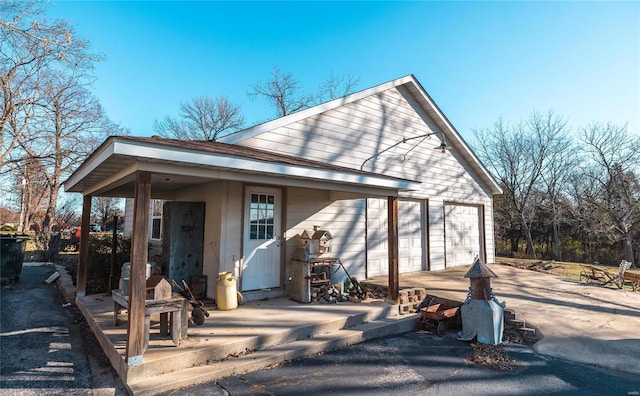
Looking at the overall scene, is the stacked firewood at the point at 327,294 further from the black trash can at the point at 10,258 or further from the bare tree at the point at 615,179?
the bare tree at the point at 615,179

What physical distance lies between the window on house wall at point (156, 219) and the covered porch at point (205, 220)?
232cm

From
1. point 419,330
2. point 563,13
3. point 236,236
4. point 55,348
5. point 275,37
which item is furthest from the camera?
point 275,37

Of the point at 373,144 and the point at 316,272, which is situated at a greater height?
the point at 373,144

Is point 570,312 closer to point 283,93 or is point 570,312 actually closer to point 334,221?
point 334,221

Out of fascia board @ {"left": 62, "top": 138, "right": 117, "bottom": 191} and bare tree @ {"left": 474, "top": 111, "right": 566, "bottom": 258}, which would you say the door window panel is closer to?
fascia board @ {"left": 62, "top": 138, "right": 117, "bottom": 191}

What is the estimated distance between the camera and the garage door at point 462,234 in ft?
32.9

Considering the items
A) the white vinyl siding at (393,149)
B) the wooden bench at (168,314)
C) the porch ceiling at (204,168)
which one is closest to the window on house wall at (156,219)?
the porch ceiling at (204,168)

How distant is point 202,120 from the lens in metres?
28.0

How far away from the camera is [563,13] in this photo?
22.2 feet

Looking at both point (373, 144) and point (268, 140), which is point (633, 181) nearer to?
point (373, 144)

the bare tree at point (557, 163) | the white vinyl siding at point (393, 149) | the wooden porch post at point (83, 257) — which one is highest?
the bare tree at point (557, 163)

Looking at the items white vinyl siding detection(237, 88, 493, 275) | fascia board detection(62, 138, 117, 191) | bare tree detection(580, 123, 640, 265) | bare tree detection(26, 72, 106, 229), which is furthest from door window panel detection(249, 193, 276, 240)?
bare tree detection(580, 123, 640, 265)

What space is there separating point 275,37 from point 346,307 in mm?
12935

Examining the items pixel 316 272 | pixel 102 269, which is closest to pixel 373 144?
pixel 316 272
